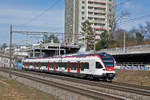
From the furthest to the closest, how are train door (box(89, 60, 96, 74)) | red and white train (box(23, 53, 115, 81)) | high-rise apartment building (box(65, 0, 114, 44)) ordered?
high-rise apartment building (box(65, 0, 114, 44)) < train door (box(89, 60, 96, 74)) < red and white train (box(23, 53, 115, 81))

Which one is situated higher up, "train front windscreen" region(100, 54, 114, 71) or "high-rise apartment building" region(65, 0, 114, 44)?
"high-rise apartment building" region(65, 0, 114, 44)

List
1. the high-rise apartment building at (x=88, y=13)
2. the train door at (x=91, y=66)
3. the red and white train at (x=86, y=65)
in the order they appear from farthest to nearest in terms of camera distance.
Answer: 1. the high-rise apartment building at (x=88, y=13)
2. the train door at (x=91, y=66)
3. the red and white train at (x=86, y=65)

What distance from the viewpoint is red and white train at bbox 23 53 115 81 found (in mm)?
29109

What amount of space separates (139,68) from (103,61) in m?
12.7

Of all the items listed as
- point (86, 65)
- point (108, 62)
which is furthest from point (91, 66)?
point (108, 62)

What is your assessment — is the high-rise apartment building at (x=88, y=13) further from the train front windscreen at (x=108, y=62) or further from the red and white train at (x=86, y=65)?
the train front windscreen at (x=108, y=62)

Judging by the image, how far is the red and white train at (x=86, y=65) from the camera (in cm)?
2911

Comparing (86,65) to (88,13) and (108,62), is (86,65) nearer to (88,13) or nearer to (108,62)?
(108,62)

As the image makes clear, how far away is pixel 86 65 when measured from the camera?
104 feet

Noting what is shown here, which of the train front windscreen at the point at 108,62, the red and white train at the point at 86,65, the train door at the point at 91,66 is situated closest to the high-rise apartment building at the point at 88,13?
the red and white train at the point at 86,65

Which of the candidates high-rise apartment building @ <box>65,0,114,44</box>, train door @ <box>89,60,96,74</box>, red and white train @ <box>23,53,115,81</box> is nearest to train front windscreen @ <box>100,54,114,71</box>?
red and white train @ <box>23,53,115,81</box>

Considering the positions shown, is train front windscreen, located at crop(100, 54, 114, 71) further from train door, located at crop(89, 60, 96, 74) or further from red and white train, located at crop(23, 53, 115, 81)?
train door, located at crop(89, 60, 96, 74)

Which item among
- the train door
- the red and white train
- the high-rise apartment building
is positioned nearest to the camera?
the red and white train

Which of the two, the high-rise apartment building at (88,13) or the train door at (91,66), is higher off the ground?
the high-rise apartment building at (88,13)
